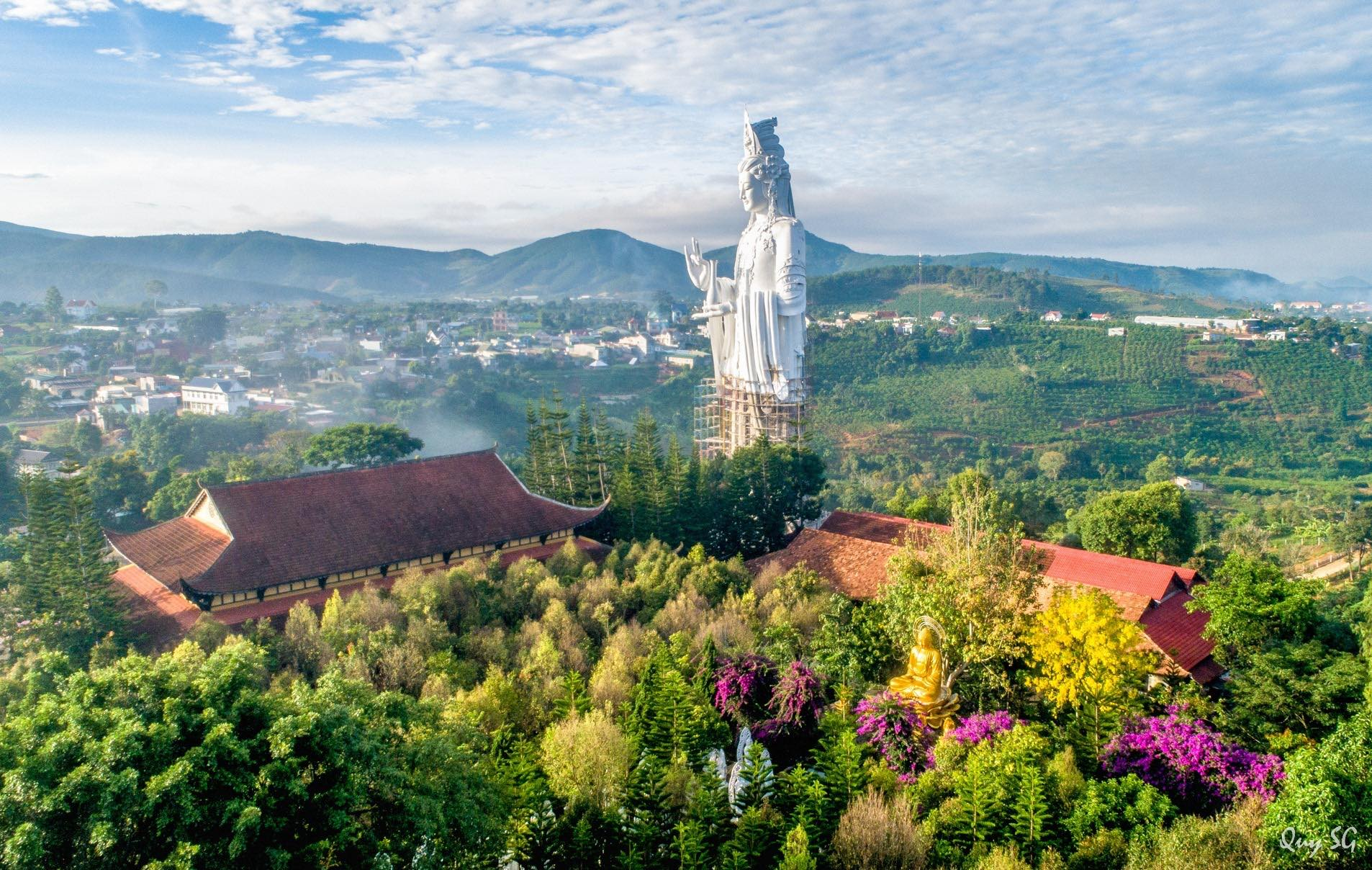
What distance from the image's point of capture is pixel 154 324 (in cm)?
9756

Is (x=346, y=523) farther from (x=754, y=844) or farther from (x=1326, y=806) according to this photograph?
(x=1326, y=806)

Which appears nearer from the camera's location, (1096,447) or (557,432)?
(557,432)

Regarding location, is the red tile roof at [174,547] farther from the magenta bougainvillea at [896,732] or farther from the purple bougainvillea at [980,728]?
the purple bougainvillea at [980,728]

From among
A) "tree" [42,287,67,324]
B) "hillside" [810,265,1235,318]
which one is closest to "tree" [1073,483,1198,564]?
"hillside" [810,265,1235,318]

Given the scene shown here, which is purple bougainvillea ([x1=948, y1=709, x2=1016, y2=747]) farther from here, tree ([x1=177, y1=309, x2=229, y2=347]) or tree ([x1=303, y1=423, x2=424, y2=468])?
tree ([x1=177, y1=309, x2=229, y2=347])

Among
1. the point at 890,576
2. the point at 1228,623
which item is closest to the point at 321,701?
the point at 890,576

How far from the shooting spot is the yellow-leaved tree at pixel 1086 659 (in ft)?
40.9

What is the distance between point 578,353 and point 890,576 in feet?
247

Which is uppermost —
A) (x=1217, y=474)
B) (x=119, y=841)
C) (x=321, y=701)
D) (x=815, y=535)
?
(x=321, y=701)

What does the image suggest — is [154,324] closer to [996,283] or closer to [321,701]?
[996,283]

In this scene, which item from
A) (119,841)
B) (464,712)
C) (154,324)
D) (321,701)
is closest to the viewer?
(119,841)

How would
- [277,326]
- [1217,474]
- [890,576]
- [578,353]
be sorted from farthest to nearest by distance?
1. [277,326]
2. [578,353]
3. [1217,474]
4. [890,576]

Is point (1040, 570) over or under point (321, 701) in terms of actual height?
under

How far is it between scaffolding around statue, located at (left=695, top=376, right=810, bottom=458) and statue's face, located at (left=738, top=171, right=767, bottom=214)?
17.4 ft
